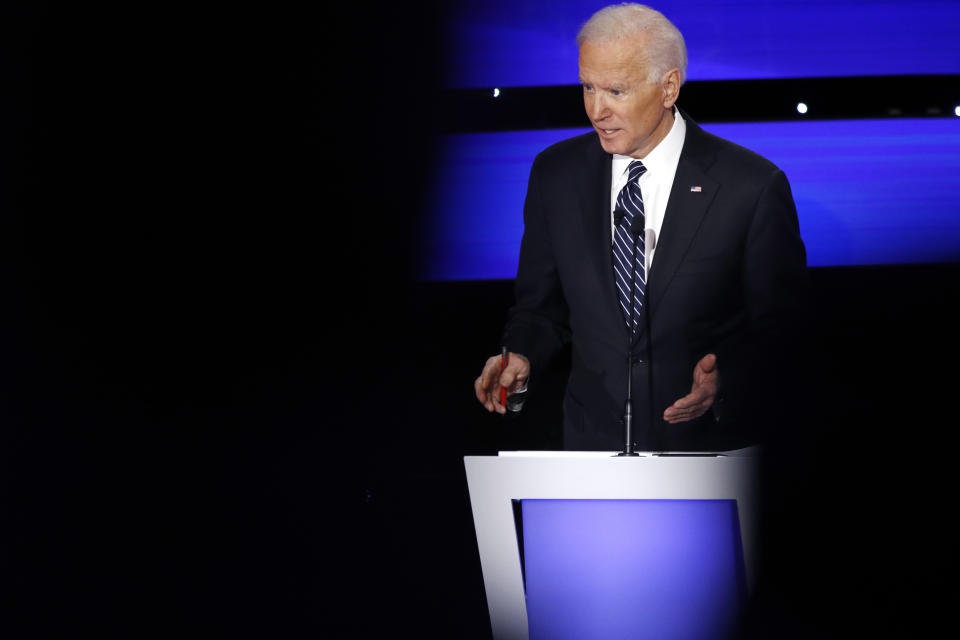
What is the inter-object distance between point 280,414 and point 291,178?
2.70 ft

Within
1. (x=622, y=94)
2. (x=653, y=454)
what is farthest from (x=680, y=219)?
(x=653, y=454)

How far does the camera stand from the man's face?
2.14 m

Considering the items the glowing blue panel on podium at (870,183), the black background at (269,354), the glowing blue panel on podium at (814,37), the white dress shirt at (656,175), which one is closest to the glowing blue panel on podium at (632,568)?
the white dress shirt at (656,175)

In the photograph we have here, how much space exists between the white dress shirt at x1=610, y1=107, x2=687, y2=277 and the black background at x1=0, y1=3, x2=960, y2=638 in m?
1.12

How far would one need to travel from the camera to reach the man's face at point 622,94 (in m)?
2.14

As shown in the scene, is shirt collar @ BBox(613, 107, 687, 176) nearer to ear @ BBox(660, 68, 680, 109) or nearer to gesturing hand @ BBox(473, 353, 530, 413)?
ear @ BBox(660, 68, 680, 109)

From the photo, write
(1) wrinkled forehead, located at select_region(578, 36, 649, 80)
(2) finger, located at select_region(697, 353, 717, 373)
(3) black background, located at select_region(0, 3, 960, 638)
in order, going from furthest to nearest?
(3) black background, located at select_region(0, 3, 960, 638)
(1) wrinkled forehead, located at select_region(578, 36, 649, 80)
(2) finger, located at select_region(697, 353, 717, 373)

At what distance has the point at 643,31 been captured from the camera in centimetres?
216

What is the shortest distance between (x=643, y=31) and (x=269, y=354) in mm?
1938

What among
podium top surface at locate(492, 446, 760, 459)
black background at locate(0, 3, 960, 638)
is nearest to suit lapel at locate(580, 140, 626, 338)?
podium top surface at locate(492, 446, 760, 459)

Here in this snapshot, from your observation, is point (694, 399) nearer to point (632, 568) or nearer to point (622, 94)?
point (632, 568)

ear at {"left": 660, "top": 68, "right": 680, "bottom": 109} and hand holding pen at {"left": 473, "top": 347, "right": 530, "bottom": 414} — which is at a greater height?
ear at {"left": 660, "top": 68, "right": 680, "bottom": 109}

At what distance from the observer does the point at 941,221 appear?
3111mm

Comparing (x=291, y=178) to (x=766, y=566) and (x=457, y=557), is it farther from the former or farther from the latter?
(x=766, y=566)
